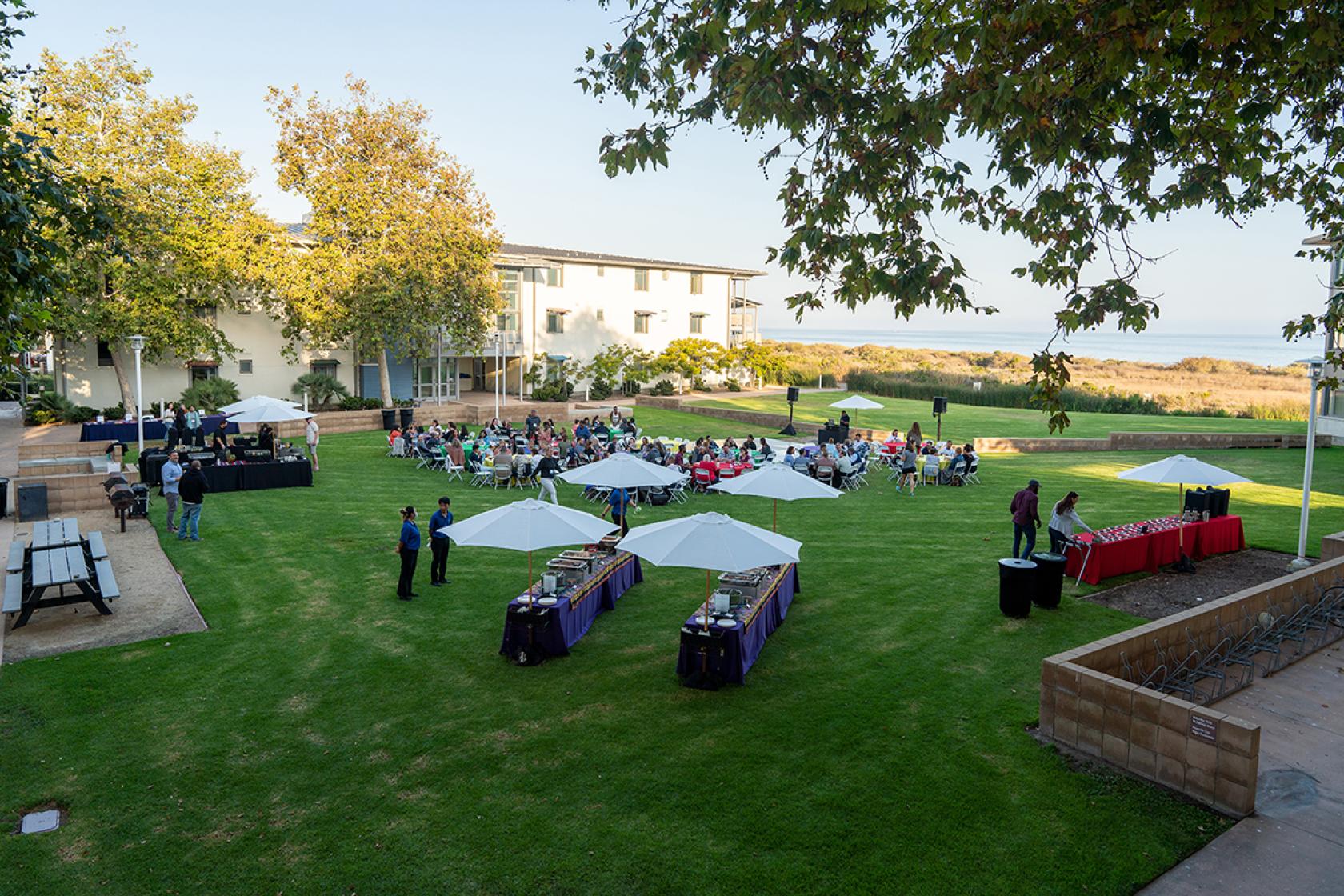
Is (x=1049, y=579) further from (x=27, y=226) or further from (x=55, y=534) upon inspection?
(x=55, y=534)

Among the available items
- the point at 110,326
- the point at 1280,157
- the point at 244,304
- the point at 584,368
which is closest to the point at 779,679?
the point at 1280,157

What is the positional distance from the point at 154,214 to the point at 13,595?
24.9 m

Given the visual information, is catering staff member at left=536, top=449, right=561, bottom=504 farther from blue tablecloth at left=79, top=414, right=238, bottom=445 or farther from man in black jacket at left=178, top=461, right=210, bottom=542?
blue tablecloth at left=79, top=414, right=238, bottom=445

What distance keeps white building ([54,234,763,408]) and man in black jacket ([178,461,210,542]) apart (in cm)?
2345

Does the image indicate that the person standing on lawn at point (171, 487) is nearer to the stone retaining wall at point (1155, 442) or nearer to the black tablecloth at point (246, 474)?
the black tablecloth at point (246, 474)

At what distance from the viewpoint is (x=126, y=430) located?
29.7 metres

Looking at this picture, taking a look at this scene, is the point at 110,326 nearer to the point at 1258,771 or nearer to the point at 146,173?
the point at 146,173

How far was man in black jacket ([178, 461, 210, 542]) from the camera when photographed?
16.5 m

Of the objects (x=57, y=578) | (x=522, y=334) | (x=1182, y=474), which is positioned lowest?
(x=57, y=578)

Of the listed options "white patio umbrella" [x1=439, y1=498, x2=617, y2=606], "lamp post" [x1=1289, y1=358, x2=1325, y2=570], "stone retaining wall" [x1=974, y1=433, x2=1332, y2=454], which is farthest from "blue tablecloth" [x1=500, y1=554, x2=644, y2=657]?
"stone retaining wall" [x1=974, y1=433, x2=1332, y2=454]

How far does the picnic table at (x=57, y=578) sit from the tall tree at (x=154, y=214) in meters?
21.2

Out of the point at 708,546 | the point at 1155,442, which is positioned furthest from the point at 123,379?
the point at 1155,442

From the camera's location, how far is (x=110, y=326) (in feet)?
110

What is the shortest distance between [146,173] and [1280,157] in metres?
36.9
